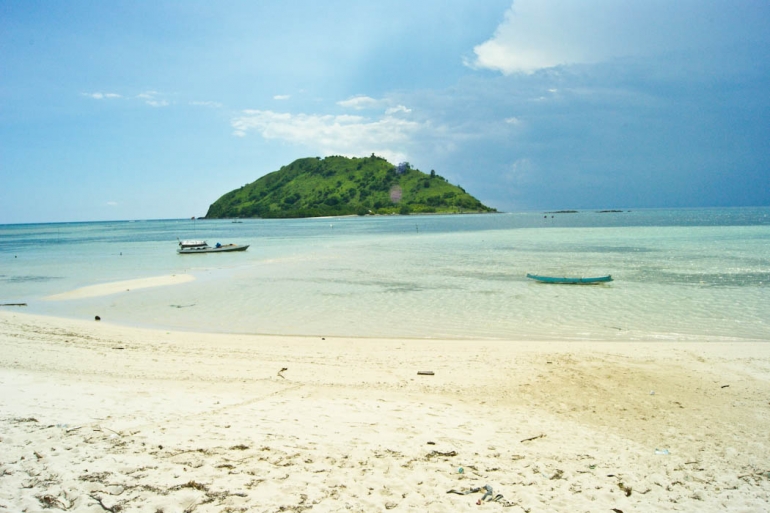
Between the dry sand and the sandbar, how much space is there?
13.3 meters

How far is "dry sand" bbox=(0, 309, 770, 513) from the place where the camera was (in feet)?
16.7

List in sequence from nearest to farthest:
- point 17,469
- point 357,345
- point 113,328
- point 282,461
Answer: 1. point 17,469
2. point 282,461
3. point 357,345
4. point 113,328

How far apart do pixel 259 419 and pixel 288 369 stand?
3424 millimetres

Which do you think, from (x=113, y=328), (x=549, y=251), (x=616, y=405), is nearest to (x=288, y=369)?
(x=616, y=405)

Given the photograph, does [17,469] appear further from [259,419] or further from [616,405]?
[616,405]

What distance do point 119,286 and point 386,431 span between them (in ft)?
82.1

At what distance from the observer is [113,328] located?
16.0 metres

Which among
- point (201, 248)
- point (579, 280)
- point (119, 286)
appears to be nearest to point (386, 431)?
point (579, 280)

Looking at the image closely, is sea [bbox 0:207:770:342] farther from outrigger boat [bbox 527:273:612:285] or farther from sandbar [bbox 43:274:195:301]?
sandbar [bbox 43:274:195:301]

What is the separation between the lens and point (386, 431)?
6.79m

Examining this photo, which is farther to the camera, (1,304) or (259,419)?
(1,304)

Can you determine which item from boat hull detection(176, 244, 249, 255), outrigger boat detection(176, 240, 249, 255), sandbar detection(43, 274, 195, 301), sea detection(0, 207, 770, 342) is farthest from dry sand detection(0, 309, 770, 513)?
outrigger boat detection(176, 240, 249, 255)

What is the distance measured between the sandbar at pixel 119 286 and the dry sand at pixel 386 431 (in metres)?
13.3

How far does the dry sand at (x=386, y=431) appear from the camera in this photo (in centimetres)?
509
